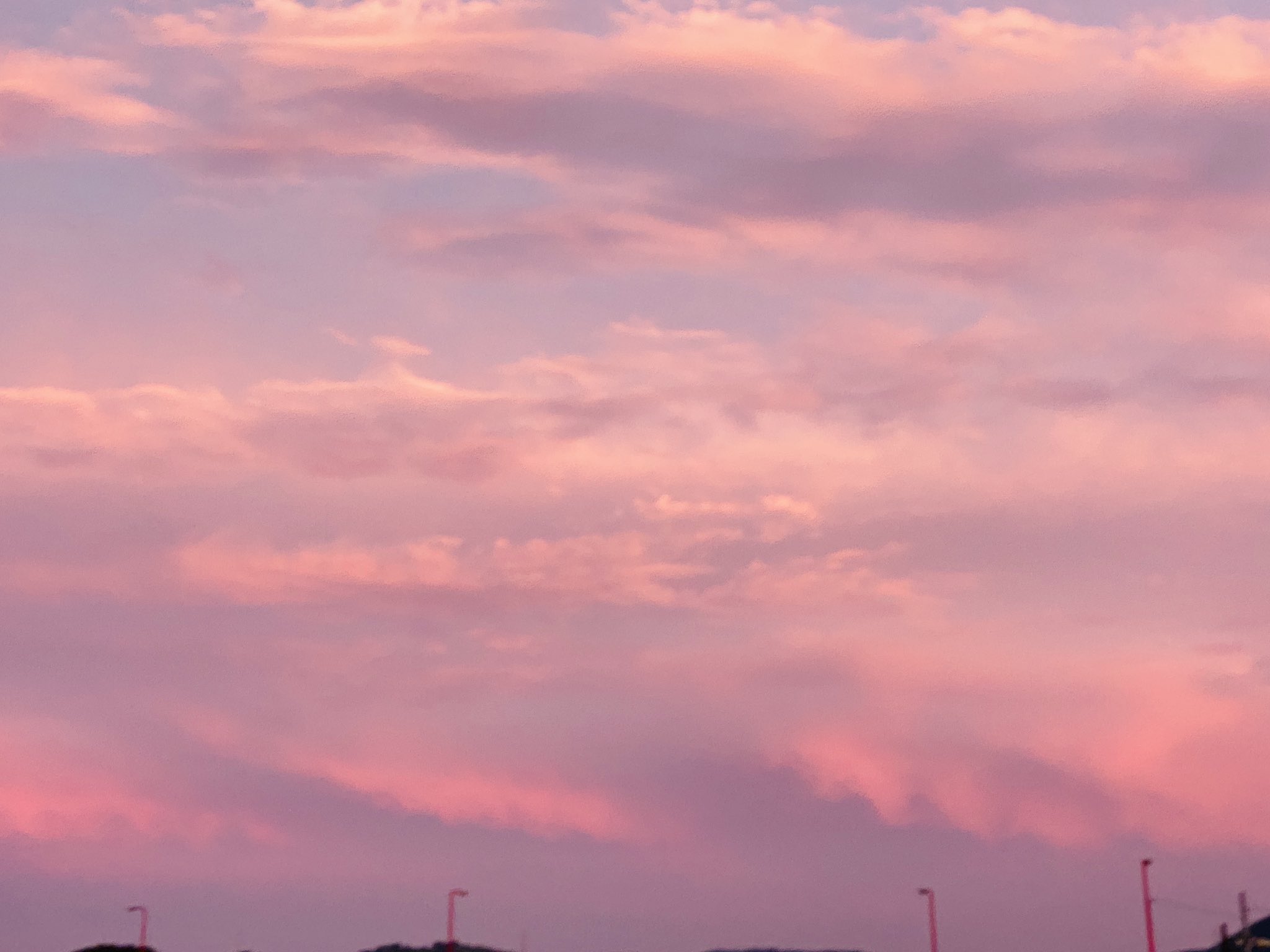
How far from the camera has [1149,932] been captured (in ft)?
439

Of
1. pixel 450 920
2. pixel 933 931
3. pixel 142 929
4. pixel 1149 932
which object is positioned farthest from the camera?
pixel 142 929

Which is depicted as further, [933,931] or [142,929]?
[142,929]

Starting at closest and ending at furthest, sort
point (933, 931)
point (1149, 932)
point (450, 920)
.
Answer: point (1149, 932), point (933, 931), point (450, 920)

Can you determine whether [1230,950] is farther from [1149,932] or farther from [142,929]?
[142,929]

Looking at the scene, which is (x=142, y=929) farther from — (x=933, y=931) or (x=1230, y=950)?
(x=1230, y=950)

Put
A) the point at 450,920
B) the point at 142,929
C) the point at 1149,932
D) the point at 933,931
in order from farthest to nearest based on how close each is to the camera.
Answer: the point at 142,929
the point at 450,920
the point at 933,931
the point at 1149,932

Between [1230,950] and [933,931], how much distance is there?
3107 centimetres

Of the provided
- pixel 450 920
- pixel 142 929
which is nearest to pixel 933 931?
pixel 450 920

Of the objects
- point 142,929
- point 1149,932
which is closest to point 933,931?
point 1149,932

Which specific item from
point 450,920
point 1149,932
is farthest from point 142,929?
point 1149,932

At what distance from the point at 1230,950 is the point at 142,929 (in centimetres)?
11694

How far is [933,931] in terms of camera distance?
15862cm

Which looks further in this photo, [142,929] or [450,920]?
[142,929]

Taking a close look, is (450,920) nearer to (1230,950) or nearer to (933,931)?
(933,931)
